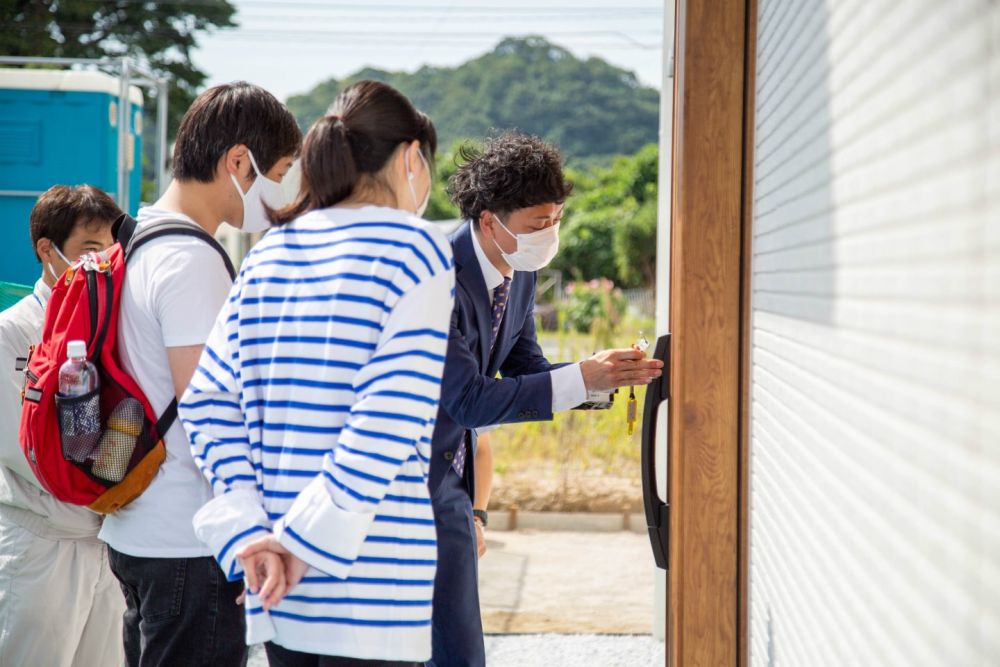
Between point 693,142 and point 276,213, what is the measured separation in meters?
0.93

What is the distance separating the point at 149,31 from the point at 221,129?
20716 mm

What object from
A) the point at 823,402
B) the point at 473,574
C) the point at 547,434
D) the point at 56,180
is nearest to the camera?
the point at 823,402

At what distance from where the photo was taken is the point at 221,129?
6.81 feet

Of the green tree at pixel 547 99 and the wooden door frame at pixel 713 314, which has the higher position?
the green tree at pixel 547 99

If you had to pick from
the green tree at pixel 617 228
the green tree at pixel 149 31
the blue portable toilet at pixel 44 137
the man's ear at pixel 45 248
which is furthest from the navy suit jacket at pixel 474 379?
the green tree at pixel 617 228

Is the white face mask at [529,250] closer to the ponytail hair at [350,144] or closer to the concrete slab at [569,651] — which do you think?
the ponytail hair at [350,144]

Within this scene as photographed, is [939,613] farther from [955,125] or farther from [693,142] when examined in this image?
[693,142]

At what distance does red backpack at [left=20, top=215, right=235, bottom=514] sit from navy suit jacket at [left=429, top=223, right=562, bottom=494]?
0.60 m

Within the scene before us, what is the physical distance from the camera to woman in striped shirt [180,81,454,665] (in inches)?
59.4

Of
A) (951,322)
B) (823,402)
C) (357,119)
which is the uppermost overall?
(357,119)

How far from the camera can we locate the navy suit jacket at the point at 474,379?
2381mm

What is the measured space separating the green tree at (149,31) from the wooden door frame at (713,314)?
12.8 meters

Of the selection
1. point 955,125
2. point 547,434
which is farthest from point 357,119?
point 547,434

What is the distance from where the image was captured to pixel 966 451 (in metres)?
0.83
